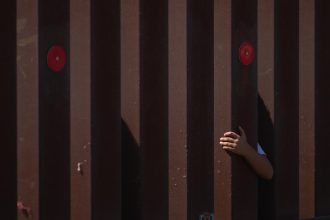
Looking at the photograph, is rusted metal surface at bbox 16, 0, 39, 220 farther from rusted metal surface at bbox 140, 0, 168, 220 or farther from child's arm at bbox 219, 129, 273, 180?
child's arm at bbox 219, 129, 273, 180

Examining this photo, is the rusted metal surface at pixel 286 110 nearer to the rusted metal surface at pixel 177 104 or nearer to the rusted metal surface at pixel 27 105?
the rusted metal surface at pixel 177 104

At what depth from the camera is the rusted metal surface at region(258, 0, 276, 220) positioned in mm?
3344

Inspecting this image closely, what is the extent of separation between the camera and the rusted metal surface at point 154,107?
288 cm

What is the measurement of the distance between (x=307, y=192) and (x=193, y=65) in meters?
1.10

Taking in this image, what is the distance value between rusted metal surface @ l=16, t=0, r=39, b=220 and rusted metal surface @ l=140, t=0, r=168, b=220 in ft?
1.68

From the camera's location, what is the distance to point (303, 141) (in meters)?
3.55

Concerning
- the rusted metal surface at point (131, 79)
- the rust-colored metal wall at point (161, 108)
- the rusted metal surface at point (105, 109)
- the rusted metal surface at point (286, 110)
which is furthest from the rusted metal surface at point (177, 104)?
the rusted metal surface at point (286, 110)

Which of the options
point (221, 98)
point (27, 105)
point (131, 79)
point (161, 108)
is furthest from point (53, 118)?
point (221, 98)

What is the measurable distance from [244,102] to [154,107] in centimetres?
58

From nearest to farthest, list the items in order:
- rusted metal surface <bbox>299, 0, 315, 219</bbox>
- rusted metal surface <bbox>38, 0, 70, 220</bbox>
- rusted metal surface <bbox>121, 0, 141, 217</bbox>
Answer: rusted metal surface <bbox>38, 0, 70, 220</bbox> < rusted metal surface <bbox>121, 0, 141, 217</bbox> < rusted metal surface <bbox>299, 0, 315, 219</bbox>

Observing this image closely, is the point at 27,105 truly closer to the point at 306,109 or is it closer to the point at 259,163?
the point at 259,163

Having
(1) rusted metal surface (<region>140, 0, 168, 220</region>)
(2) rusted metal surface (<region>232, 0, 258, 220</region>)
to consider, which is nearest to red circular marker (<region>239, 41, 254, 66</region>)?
(2) rusted metal surface (<region>232, 0, 258, 220</region>)
